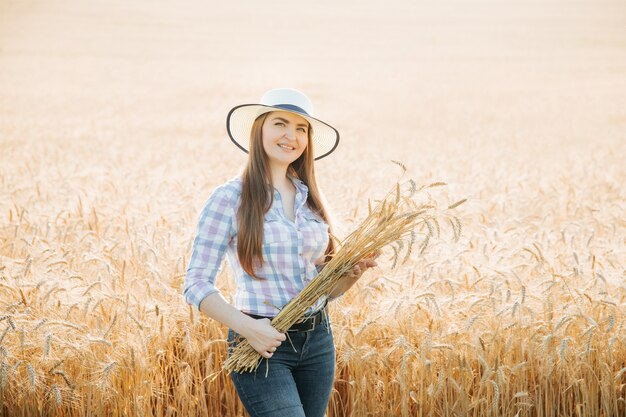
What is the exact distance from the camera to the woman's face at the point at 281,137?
2615 millimetres

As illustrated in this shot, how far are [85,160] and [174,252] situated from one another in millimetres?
8011

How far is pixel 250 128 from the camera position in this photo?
2.89m

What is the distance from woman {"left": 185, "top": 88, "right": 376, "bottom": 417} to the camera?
2.34 metres

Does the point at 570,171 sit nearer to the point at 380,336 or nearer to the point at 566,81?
the point at 380,336

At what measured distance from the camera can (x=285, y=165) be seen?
2672 mm

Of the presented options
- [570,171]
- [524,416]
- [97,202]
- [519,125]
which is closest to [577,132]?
[519,125]

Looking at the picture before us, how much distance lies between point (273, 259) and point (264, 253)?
45mm

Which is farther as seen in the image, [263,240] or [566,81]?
[566,81]

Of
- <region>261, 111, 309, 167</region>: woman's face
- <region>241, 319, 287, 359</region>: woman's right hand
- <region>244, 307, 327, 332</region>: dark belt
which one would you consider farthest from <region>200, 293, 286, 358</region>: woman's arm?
<region>261, 111, 309, 167</region>: woman's face

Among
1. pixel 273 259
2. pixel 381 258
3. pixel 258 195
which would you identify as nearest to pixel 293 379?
pixel 273 259

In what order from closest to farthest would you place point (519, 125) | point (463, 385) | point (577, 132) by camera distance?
point (463, 385) < point (577, 132) < point (519, 125)

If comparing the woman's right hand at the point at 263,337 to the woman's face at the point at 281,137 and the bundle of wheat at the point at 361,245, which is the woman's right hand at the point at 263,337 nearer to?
the bundle of wheat at the point at 361,245

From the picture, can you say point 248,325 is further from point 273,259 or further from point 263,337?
point 273,259

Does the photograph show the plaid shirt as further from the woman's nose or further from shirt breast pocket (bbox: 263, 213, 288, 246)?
the woman's nose
